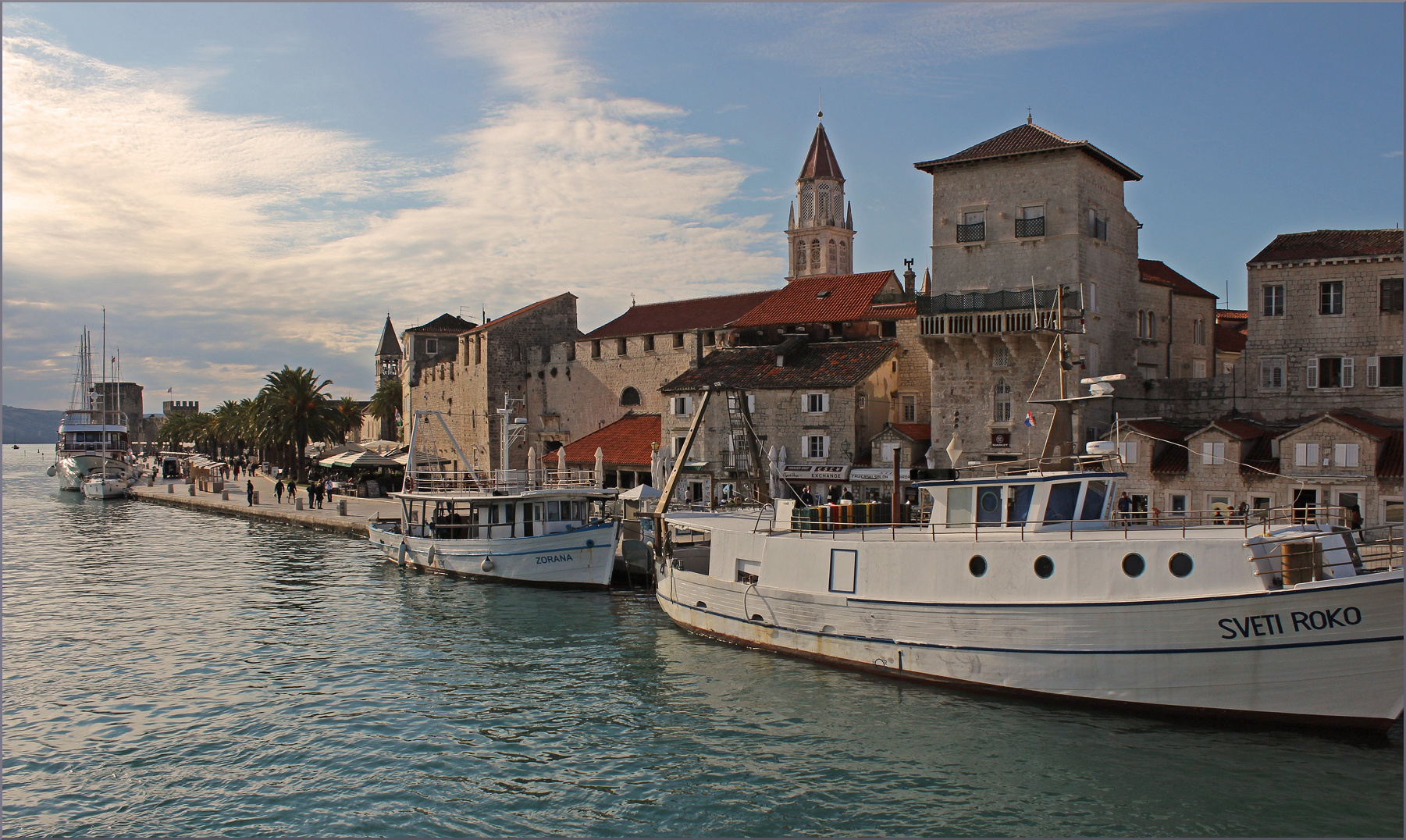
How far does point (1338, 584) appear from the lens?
1531 centimetres

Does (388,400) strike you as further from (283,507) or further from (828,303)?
(828,303)

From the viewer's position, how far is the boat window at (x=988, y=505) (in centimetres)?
1955

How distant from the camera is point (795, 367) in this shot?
43062mm

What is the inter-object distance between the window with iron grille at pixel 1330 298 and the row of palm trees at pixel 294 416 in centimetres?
5330

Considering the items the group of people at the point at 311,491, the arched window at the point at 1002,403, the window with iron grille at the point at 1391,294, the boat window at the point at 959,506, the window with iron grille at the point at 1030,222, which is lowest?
the group of people at the point at 311,491

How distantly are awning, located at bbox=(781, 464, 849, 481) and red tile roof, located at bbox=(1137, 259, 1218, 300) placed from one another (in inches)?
585

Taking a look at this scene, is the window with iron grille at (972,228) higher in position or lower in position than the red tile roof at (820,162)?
lower

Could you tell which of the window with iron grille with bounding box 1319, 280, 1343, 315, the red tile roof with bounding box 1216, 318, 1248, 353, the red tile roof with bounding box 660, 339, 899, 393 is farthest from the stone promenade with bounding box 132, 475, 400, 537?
the red tile roof with bounding box 1216, 318, 1248, 353

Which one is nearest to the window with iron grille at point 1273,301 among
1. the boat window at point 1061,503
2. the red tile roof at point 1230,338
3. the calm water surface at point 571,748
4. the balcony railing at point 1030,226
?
the balcony railing at point 1030,226

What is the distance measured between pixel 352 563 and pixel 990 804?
28033mm

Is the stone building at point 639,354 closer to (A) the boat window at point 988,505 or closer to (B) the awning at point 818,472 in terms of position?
(B) the awning at point 818,472

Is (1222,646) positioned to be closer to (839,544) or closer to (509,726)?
(839,544)

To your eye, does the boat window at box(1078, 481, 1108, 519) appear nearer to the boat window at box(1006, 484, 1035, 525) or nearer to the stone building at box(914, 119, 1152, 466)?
the boat window at box(1006, 484, 1035, 525)

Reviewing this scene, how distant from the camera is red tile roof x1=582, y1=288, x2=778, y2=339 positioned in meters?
53.8
